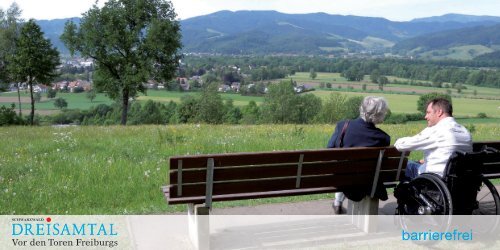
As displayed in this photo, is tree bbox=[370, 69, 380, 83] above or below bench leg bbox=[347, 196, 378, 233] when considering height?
below

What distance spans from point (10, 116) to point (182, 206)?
29.0 meters

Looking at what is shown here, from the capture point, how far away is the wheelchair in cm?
464

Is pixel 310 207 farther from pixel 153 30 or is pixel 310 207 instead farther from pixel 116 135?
pixel 153 30

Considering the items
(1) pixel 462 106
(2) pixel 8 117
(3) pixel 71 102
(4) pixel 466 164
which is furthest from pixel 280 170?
(3) pixel 71 102

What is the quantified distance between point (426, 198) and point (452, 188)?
255 millimetres

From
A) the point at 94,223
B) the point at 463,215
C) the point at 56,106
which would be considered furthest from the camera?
the point at 56,106

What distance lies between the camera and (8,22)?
126ft

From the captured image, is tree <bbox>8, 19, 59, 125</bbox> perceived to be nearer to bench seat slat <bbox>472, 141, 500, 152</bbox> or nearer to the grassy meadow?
the grassy meadow

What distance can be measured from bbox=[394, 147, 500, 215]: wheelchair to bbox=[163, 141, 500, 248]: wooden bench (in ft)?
1.16

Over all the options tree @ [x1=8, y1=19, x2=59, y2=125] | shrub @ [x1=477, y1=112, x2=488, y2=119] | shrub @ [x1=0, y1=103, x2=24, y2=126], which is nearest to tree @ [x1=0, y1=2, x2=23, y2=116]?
tree @ [x1=8, y1=19, x2=59, y2=125]

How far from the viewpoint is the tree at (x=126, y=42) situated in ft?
112

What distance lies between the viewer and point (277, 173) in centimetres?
480

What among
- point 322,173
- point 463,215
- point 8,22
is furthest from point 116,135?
point 8,22

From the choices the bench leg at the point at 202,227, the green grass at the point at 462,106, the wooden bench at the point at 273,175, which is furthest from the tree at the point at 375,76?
the bench leg at the point at 202,227
